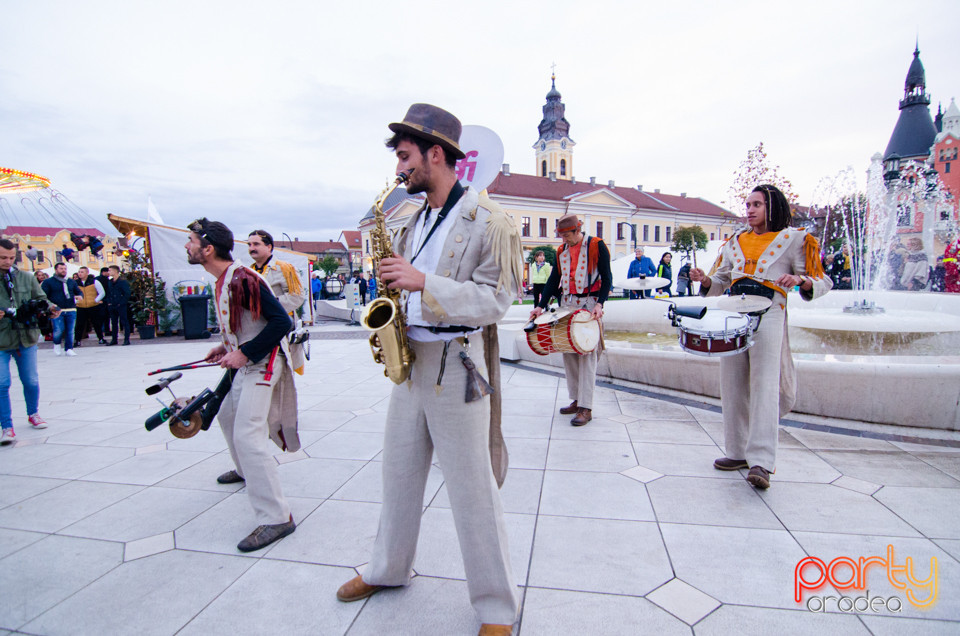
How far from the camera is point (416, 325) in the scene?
195cm

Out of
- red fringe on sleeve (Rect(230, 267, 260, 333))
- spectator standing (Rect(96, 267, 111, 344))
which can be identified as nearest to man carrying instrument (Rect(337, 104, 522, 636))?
red fringe on sleeve (Rect(230, 267, 260, 333))

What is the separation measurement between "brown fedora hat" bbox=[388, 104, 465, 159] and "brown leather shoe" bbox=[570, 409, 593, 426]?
11.3 ft

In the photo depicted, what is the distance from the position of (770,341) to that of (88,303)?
14.8 m

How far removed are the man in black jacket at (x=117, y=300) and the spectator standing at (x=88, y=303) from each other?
0.77 feet

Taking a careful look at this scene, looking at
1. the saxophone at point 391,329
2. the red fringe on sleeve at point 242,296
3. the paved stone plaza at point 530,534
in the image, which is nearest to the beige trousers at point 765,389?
the paved stone plaza at point 530,534

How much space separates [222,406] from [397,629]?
1925 mm

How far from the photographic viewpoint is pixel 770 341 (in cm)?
328

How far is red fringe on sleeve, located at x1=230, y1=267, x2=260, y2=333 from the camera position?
2850 mm

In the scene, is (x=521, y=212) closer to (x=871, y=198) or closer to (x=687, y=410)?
(x=871, y=198)

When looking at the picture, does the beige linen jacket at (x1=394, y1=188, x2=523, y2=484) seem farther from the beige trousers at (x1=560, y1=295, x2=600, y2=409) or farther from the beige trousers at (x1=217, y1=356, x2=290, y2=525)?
the beige trousers at (x1=560, y1=295, x2=600, y2=409)

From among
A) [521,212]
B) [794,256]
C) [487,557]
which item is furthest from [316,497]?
[521,212]

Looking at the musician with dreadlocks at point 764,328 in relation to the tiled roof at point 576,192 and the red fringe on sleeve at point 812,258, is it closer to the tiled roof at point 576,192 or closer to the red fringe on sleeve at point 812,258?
the red fringe on sleeve at point 812,258

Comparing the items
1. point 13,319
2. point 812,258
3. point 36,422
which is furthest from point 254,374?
point 36,422

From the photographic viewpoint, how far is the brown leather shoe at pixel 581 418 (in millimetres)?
4680
